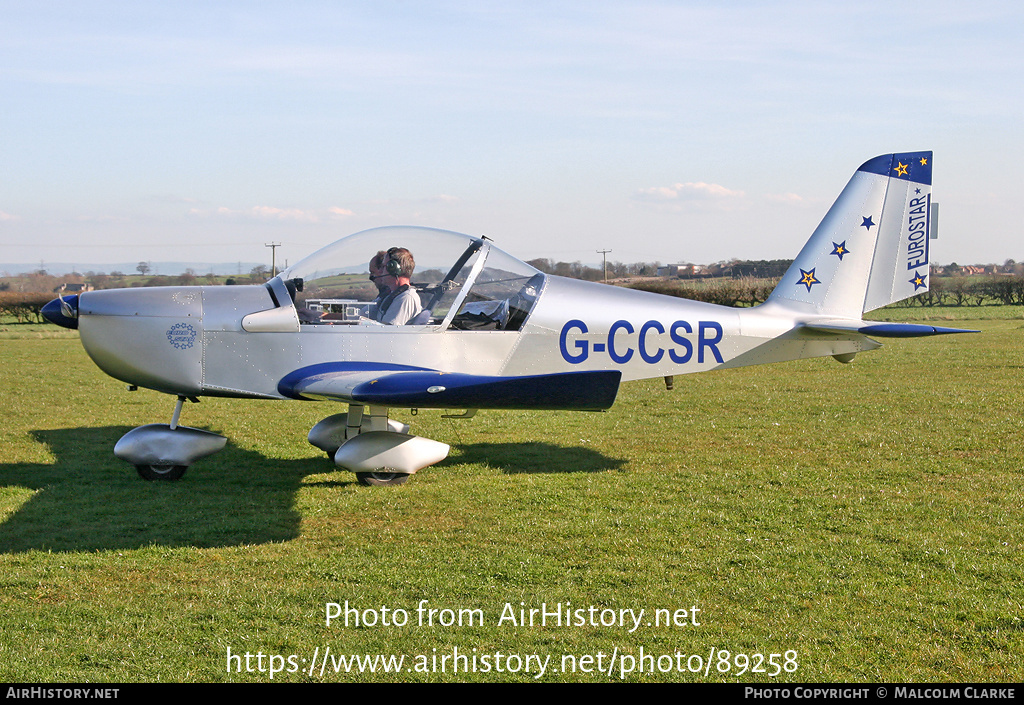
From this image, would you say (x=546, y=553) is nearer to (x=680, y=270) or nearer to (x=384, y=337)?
(x=384, y=337)

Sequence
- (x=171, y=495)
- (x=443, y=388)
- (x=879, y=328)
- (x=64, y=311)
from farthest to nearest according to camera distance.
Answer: (x=879, y=328), (x=64, y=311), (x=171, y=495), (x=443, y=388)

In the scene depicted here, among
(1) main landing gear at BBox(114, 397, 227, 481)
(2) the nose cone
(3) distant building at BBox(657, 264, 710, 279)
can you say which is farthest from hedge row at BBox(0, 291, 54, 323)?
(1) main landing gear at BBox(114, 397, 227, 481)

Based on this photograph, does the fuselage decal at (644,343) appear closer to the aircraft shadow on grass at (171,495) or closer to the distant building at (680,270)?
the aircraft shadow on grass at (171,495)

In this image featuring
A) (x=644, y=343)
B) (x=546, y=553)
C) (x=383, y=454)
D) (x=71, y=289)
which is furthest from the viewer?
(x=71, y=289)

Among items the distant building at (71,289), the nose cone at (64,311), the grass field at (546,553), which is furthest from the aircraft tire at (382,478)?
the distant building at (71,289)

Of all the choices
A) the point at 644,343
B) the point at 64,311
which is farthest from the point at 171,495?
the point at 644,343

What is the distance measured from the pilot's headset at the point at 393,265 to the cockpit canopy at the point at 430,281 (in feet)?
0.31

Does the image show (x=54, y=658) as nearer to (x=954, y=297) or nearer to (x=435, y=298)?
(x=435, y=298)

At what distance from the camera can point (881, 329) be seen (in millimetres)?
7715

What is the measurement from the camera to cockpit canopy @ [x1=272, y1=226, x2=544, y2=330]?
23.7 feet

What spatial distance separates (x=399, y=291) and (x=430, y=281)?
284mm

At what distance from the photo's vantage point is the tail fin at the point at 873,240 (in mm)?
8539

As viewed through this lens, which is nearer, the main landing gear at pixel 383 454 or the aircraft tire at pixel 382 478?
the main landing gear at pixel 383 454

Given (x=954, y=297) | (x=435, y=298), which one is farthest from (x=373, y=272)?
(x=954, y=297)
